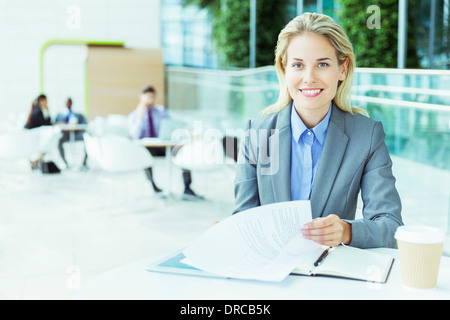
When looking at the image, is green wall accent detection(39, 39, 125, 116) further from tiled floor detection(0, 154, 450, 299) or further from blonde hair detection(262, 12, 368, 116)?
blonde hair detection(262, 12, 368, 116)

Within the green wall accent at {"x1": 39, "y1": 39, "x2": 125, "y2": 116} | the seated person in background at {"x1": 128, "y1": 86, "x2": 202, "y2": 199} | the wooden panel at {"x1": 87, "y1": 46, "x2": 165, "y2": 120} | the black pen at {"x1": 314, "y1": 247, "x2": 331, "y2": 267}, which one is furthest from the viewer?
the green wall accent at {"x1": 39, "y1": 39, "x2": 125, "y2": 116}

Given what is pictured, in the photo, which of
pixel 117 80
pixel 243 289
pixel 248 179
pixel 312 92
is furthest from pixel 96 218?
pixel 117 80

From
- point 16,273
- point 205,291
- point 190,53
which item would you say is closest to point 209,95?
point 190,53

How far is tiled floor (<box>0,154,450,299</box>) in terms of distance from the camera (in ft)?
11.6

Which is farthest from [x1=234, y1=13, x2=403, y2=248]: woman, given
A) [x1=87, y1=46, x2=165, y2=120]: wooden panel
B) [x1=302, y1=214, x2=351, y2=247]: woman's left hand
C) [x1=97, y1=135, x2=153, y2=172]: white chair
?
[x1=87, y1=46, x2=165, y2=120]: wooden panel

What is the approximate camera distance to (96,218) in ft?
17.0

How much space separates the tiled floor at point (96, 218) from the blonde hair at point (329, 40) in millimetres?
1038

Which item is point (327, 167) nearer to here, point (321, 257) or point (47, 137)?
point (321, 257)

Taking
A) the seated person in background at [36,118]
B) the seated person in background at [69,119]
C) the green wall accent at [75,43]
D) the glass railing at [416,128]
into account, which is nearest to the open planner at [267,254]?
the glass railing at [416,128]

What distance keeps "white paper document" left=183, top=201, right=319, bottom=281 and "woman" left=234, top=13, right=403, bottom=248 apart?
29 centimetres

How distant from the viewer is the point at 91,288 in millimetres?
1104

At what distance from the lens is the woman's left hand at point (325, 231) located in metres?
1.25
